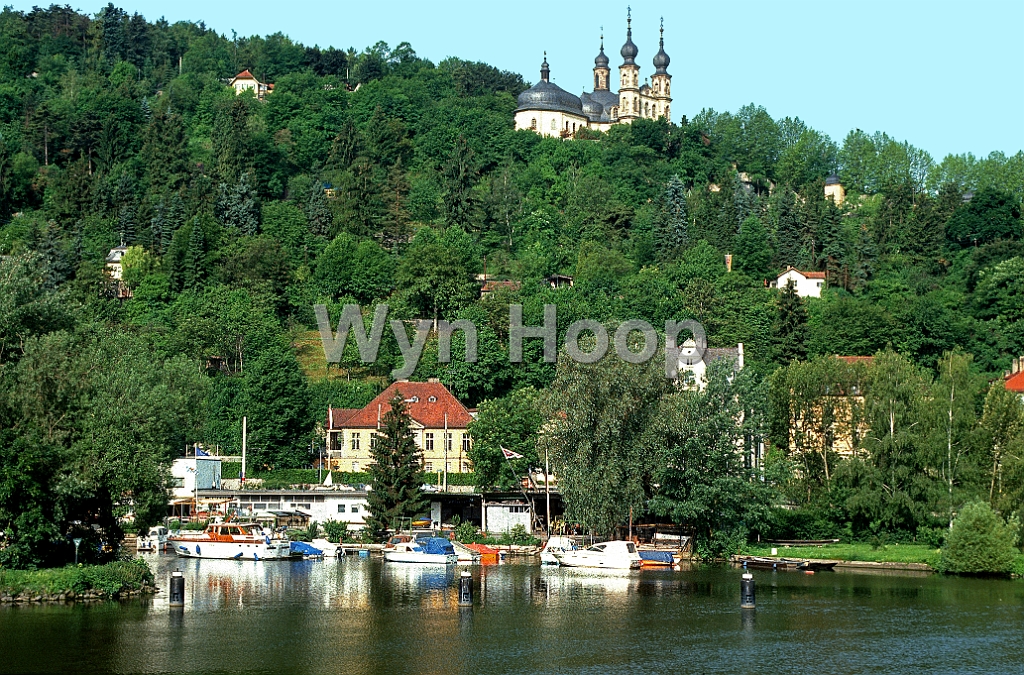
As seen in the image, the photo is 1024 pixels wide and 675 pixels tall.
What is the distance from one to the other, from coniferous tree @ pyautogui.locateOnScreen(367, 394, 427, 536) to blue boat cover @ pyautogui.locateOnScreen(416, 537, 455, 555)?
7.12 metres

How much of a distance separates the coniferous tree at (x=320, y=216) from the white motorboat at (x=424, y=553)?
73.7 m


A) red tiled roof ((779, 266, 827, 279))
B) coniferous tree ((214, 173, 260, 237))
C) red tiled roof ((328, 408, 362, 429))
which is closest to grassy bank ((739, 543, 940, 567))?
red tiled roof ((328, 408, 362, 429))

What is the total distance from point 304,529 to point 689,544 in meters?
24.3

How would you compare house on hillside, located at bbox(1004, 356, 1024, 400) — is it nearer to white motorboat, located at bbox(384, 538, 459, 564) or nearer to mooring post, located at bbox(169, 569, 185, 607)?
white motorboat, located at bbox(384, 538, 459, 564)

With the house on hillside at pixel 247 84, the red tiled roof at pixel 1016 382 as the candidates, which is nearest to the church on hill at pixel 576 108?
the house on hillside at pixel 247 84

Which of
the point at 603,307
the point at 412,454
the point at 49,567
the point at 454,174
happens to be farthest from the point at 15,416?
the point at 454,174

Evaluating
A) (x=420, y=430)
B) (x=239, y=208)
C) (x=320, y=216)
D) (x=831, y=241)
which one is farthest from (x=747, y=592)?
(x=239, y=208)

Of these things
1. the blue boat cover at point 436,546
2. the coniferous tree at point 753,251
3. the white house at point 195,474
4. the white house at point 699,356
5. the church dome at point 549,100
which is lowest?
the blue boat cover at point 436,546

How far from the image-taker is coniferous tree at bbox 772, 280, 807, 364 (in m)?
104

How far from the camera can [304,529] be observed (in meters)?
79.1

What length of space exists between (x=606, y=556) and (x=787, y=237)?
74733 mm

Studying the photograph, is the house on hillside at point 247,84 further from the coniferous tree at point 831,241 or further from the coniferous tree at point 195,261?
the coniferous tree at point 831,241

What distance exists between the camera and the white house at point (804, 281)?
407ft

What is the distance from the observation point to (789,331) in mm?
105500
